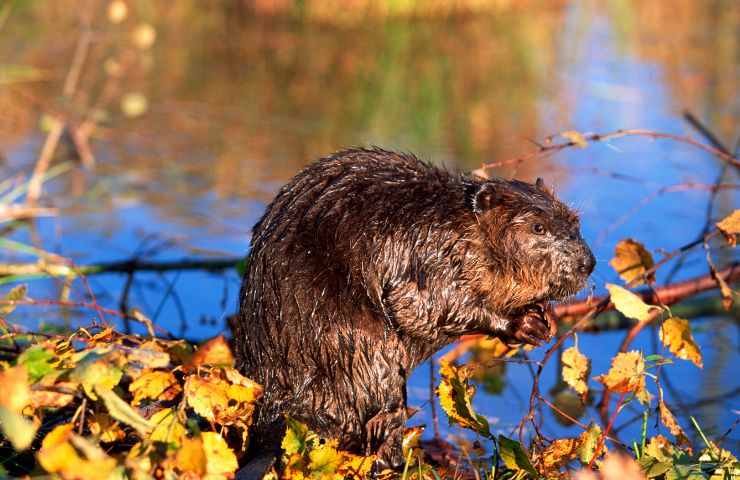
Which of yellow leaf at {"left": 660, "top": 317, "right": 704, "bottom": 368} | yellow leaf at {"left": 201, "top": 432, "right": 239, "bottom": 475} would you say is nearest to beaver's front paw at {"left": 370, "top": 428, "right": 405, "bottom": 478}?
yellow leaf at {"left": 201, "top": 432, "right": 239, "bottom": 475}

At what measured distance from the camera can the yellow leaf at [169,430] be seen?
2305mm

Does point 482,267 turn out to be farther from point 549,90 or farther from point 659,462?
point 549,90

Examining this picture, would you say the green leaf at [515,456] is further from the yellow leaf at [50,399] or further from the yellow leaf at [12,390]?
the yellow leaf at [12,390]

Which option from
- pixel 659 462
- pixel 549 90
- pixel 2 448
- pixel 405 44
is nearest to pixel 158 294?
pixel 2 448

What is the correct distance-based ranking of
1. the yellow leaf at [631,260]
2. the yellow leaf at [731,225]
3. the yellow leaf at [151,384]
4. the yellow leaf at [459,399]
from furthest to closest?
the yellow leaf at [631,260], the yellow leaf at [731,225], the yellow leaf at [459,399], the yellow leaf at [151,384]

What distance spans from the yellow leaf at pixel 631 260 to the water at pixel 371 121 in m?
0.44

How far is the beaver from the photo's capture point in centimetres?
273

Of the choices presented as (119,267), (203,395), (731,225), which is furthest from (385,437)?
(119,267)

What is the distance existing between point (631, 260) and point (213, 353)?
170cm

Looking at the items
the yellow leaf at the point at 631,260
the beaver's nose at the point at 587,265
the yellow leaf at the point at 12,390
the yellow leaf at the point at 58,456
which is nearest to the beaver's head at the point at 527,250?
the beaver's nose at the point at 587,265

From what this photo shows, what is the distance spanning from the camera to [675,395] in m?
4.20

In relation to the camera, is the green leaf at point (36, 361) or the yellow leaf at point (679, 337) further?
the yellow leaf at point (679, 337)

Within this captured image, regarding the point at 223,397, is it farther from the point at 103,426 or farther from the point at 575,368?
the point at 575,368

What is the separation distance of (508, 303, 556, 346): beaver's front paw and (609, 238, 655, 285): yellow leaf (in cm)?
Result: 60
